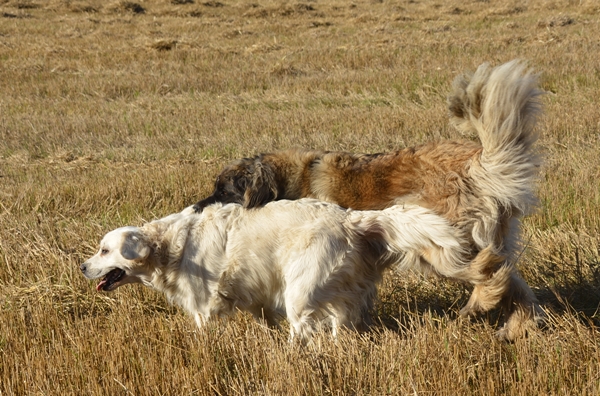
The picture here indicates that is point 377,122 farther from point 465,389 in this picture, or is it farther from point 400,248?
point 465,389

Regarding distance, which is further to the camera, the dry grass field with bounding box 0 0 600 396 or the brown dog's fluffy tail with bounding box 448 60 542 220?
the brown dog's fluffy tail with bounding box 448 60 542 220

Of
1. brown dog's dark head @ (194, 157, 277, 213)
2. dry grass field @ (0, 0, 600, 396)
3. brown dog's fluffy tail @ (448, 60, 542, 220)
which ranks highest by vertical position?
brown dog's fluffy tail @ (448, 60, 542, 220)

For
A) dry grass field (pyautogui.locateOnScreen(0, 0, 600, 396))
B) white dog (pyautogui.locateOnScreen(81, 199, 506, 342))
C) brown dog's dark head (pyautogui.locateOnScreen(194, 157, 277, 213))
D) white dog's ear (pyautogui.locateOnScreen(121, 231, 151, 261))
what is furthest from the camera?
brown dog's dark head (pyautogui.locateOnScreen(194, 157, 277, 213))

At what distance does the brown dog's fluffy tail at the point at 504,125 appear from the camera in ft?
14.3

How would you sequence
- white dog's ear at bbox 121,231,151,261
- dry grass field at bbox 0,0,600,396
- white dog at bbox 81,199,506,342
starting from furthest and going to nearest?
white dog's ear at bbox 121,231,151,261
white dog at bbox 81,199,506,342
dry grass field at bbox 0,0,600,396

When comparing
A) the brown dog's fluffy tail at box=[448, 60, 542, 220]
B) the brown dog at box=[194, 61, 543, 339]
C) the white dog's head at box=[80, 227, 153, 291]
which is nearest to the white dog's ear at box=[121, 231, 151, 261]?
the white dog's head at box=[80, 227, 153, 291]

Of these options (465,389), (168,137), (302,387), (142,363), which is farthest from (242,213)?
(168,137)

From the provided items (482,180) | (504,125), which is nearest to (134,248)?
(482,180)

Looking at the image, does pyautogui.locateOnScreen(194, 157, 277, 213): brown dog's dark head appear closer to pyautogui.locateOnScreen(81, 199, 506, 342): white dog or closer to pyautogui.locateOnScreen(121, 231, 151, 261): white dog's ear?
pyautogui.locateOnScreen(81, 199, 506, 342): white dog

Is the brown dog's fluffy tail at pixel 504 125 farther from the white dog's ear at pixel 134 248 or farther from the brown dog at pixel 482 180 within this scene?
the white dog's ear at pixel 134 248

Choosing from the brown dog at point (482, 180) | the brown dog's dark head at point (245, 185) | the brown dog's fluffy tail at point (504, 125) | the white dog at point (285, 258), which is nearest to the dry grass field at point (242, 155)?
the white dog at point (285, 258)

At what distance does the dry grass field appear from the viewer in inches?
145

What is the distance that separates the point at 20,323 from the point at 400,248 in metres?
2.46

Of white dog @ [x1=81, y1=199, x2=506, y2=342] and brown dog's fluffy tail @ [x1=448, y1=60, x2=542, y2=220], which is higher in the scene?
brown dog's fluffy tail @ [x1=448, y1=60, x2=542, y2=220]
